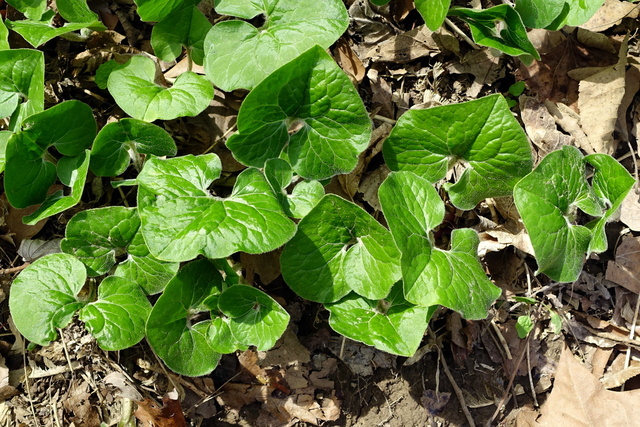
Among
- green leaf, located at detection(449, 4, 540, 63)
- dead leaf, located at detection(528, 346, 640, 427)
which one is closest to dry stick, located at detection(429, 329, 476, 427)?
dead leaf, located at detection(528, 346, 640, 427)

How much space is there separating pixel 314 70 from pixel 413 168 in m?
0.64

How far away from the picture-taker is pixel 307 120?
7.22 feet

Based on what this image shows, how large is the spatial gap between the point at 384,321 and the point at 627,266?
1.48m

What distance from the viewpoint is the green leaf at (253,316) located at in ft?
7.13

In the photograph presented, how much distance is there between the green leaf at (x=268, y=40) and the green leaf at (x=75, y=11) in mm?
656

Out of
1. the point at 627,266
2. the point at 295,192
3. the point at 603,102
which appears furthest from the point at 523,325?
the point at 295,192

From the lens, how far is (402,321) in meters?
2.24

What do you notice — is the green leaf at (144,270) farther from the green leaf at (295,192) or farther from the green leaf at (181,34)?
the green leaf at (181,34)

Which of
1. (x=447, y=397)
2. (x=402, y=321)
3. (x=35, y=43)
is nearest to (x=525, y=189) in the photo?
(x=402, y=321)

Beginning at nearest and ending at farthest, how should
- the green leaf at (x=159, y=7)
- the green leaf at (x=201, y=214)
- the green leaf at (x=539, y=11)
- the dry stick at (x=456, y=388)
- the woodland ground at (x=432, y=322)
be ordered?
1. the green leaf at (x=201, y=214)
2. the green leaf at (x=159, y=7)
3. the green leaf at (x=539, y=11)
4. the woodland ground at (x=432, y=322)
5. the dry stick at (x=456, y=388)

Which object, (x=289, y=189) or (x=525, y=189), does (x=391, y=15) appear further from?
(x=525, y=189)

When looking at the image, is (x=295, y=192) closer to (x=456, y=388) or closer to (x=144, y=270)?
(x=144, y=270)

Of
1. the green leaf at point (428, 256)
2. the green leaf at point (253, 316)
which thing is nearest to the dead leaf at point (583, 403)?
the green leaf at point (428, 256)

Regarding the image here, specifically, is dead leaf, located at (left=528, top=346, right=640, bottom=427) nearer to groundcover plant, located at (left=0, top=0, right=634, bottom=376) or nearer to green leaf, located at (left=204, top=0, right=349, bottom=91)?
groundcover plant, located at (left=0, top=0, right=634, bottom=376)
